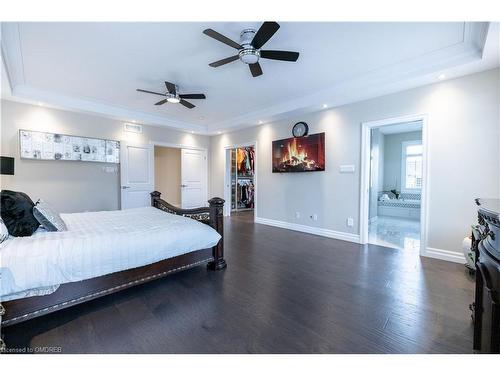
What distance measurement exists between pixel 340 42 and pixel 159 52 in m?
2.12

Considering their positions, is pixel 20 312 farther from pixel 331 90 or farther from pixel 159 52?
pixel 331 90

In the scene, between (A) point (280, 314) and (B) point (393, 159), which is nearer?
(A) point (280, 314)

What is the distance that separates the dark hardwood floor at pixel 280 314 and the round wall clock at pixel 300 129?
2.74 m

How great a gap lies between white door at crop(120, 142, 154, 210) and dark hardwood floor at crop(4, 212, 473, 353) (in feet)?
11.2

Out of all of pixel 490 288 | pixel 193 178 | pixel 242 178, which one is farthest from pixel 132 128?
pixel 490 288

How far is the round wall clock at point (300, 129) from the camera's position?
182 inches

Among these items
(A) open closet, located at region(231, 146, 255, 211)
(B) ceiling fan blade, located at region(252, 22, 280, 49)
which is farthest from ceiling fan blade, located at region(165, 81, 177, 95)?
(A) open closet, located at region(231, 146, 255, 211)

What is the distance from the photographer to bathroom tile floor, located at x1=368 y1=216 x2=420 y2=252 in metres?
3.78

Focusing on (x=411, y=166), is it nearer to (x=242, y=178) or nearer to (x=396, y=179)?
(x=396, y=179)

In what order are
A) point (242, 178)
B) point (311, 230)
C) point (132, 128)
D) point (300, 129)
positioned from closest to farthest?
point (311, 230) < point (300, 129) < point (132, 128) < point (242, 178)

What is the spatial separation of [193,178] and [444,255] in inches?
228

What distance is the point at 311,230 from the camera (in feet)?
15.1
